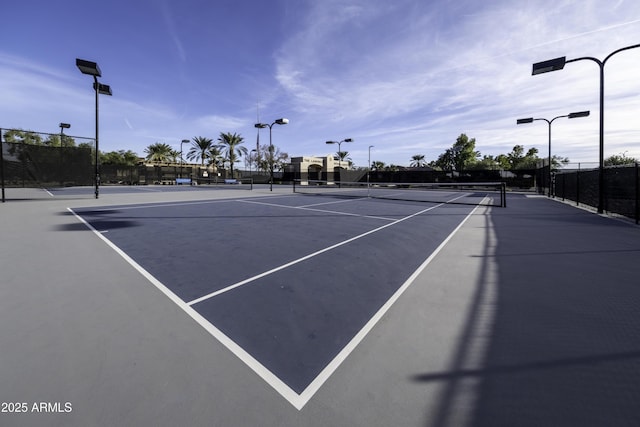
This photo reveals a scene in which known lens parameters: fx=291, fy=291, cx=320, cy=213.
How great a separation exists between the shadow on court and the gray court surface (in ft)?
0.04

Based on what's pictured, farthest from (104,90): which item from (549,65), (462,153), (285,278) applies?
(462,153)

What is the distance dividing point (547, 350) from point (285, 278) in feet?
10.3

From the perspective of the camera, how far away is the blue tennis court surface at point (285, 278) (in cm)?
260

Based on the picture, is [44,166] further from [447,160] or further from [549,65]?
[447,160]

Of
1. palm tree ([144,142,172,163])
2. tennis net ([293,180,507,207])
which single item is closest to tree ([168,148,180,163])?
palm tree ([144,142,172,163])

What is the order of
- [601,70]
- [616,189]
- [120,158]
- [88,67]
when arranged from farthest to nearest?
[120,158]
[88,67]
[616,189]
[601,70]

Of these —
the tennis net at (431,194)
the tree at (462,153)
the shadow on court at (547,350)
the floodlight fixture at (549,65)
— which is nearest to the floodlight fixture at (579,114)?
the tennis net at (431,194)

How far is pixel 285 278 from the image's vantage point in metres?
4.39

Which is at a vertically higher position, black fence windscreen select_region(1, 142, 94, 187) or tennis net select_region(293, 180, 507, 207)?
black fence windscreen select_region(1, 142, 94, 187)

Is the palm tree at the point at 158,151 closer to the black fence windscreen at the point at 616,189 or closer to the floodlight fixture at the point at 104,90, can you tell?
the floodlight fixture at the point at 104,90

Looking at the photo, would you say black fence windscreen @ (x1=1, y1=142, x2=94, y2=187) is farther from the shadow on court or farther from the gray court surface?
the shadow on court

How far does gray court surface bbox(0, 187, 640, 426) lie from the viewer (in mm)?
1907

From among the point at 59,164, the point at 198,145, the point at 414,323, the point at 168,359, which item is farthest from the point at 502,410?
the point at 198,145

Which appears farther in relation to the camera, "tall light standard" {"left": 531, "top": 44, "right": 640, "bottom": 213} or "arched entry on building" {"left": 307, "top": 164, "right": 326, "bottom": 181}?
"arched entry on building" {"left": 307, "top": 164, "right": 326, "bottom": 181}
